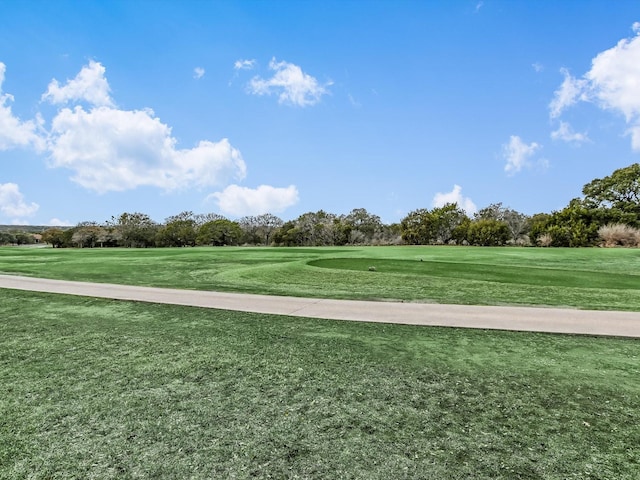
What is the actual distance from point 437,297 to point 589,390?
5.95 meters

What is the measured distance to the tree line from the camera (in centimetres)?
4709

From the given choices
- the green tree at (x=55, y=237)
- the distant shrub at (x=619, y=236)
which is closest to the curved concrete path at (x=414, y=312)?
the distant shrub at (x=619, y=236)

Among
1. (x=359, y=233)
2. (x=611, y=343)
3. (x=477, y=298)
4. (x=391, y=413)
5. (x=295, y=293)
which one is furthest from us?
(x=359, y=233)

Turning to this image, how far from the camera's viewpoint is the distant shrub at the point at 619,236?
4262cm

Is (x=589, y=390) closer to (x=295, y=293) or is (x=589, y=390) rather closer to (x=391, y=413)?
(x=391, y=413)

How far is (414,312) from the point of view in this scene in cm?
816

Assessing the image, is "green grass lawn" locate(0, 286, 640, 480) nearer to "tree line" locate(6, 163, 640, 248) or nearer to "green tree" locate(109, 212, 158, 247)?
"tree line" locate(6, 163, 640, 248)

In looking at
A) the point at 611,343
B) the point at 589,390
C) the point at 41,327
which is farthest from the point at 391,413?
the point at 41,327

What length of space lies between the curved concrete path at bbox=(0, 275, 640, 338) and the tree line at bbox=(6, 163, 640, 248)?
4553 centimetres

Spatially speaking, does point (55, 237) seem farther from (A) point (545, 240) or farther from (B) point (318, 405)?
(B) point (318, 405)

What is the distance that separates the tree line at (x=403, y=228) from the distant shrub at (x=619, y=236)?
854mm

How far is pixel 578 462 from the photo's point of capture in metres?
2.88

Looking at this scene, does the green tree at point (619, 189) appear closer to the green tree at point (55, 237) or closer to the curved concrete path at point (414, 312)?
the curved concrete path at point (414, 312)

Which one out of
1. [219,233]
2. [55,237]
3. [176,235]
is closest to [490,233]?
[219,233]
